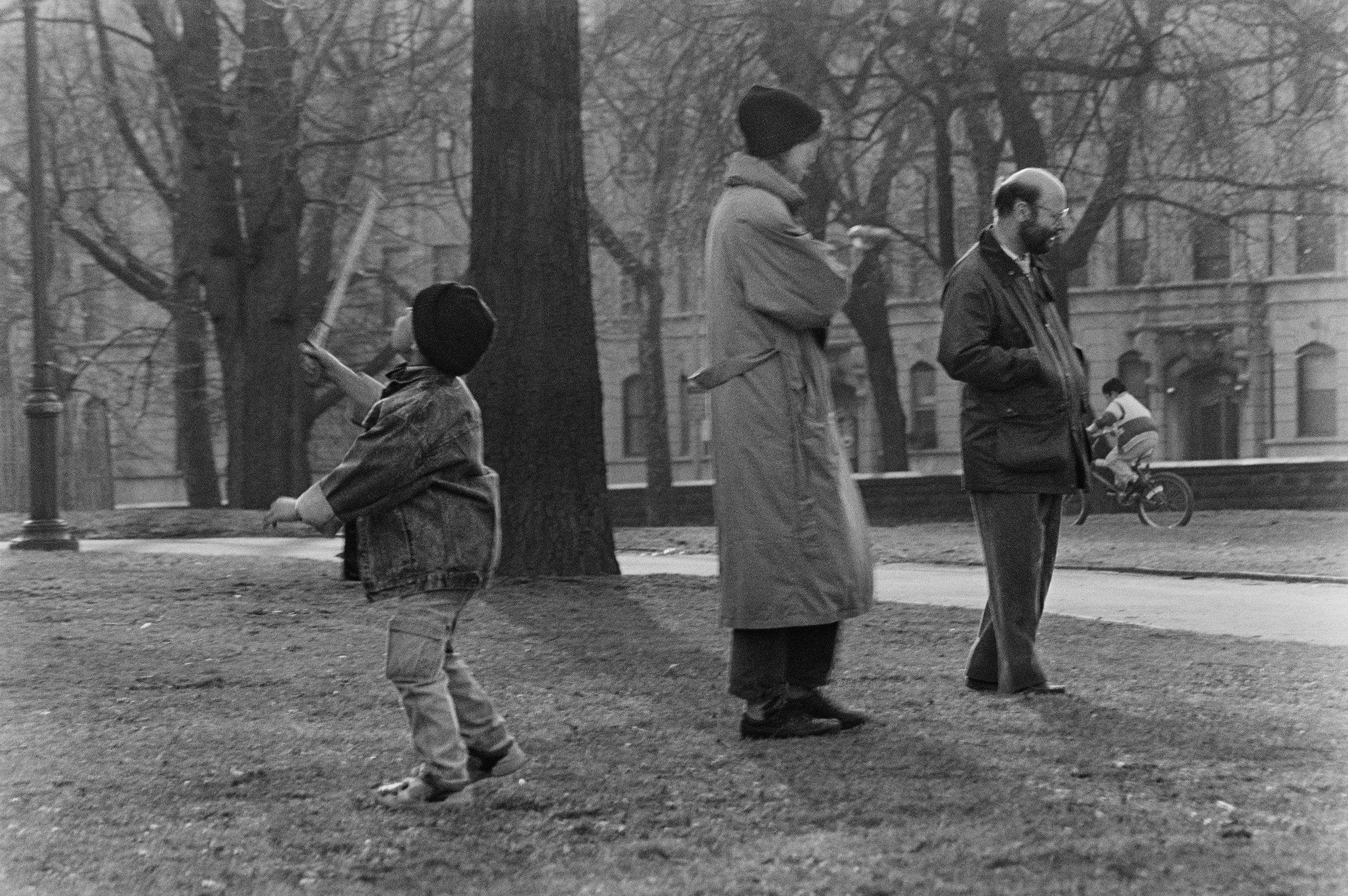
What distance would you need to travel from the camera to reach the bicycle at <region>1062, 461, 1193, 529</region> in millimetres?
20188

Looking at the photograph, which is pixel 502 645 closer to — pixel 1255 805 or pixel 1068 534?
pixel 1255 805

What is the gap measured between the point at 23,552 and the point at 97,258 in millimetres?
11929

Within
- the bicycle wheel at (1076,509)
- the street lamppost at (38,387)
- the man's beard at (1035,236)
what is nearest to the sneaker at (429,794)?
the man's beard at (1035,236)

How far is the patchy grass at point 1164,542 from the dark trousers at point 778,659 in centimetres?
781

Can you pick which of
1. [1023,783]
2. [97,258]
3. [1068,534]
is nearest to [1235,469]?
[1068,534]

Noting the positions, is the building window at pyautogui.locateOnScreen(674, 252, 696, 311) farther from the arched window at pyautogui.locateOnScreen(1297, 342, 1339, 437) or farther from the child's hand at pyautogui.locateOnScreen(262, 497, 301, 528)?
the child's hand at pyautogui.locateOnScreen(262, 497, 301, 528)

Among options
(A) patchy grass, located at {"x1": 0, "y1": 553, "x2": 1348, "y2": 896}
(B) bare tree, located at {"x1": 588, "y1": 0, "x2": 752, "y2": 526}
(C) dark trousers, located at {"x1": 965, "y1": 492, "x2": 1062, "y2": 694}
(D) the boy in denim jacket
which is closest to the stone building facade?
(B) bare tree, located at {"x1": 588, "y1": 0, "x2": 752, "y2": 526}

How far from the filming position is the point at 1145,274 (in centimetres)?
3172

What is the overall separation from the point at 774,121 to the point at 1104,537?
13.0 meters

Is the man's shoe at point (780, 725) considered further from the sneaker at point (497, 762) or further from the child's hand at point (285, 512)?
the child's hand at point (285, 512)

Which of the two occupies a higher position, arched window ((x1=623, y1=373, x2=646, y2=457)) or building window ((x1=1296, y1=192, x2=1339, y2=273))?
building window ((x1=1296, y1=192, x2=1339, y2=273))

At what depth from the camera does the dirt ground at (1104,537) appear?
15.0 m

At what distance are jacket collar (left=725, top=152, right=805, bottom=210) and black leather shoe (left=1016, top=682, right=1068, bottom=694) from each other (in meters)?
1.90

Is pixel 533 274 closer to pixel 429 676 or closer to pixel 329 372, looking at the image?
pixel 329 372
